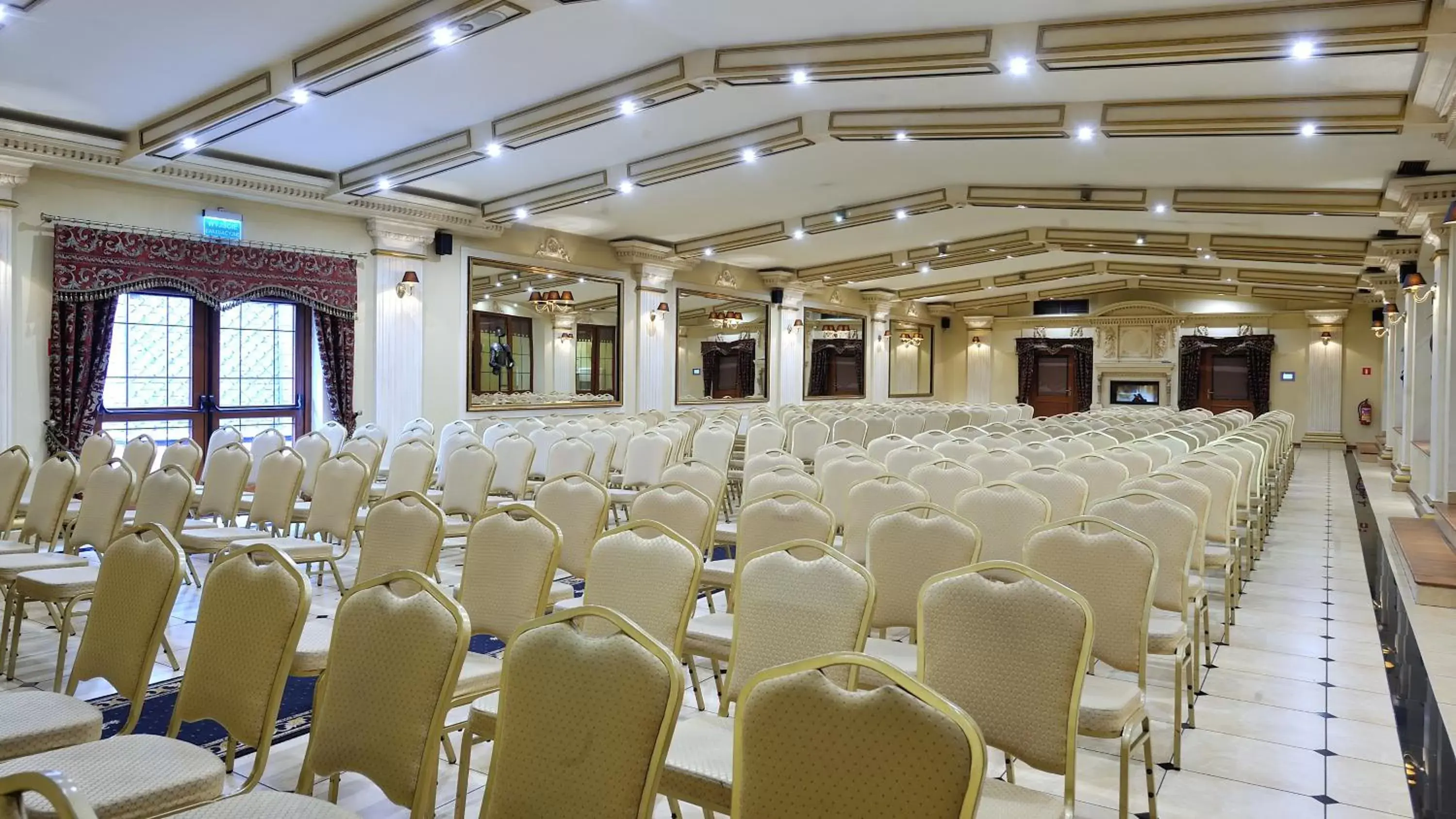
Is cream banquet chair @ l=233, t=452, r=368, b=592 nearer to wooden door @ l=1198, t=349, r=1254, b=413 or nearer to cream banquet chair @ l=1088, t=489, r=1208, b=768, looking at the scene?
cream banquet chair @ l=1088, t=489, r=1208, b=768

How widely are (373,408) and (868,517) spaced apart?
7.75 m

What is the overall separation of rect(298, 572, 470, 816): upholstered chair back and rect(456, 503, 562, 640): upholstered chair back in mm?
969

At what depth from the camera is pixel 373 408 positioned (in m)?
10.9

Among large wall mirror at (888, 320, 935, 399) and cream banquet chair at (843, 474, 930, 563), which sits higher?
large wall mirror at (888, 320, 935, 399)

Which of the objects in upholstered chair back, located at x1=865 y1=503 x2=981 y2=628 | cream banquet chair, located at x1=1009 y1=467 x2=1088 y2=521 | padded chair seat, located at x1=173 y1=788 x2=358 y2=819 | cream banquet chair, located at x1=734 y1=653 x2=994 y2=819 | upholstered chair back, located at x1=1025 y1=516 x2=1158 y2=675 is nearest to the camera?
cream banquet chair, located at x1=734 y1=653 x2=994 y2=819

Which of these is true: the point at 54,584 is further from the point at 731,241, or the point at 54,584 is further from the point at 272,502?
the point at 731,241

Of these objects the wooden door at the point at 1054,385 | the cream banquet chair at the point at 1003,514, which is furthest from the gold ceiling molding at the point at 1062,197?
the wooden door at the point at 1054,385

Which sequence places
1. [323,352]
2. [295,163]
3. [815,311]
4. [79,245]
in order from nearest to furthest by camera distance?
[79,245] → [295,163] → [323,352] → [815,311]

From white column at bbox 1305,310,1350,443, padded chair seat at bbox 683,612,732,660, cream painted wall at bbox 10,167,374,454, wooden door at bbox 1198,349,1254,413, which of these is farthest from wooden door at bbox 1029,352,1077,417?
padded chair seat at bbox 683,612,732,660

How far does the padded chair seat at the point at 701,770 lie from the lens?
7.50 feet

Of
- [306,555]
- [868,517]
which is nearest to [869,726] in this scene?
[868,517]

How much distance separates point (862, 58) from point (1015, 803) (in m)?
5.42

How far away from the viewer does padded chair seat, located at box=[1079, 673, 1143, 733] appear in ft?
8.80

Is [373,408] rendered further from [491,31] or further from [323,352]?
[491,31]
